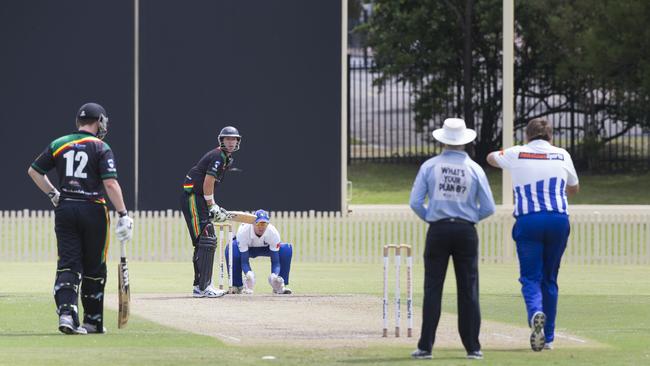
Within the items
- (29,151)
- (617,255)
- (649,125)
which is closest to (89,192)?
(617,255)

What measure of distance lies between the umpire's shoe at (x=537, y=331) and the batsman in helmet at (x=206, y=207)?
5579 mm

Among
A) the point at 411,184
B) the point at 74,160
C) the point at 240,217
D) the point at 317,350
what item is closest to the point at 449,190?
the point at 317,350

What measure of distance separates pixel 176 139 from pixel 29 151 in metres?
2.88

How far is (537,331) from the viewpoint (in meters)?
11.5

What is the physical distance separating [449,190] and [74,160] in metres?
3.43

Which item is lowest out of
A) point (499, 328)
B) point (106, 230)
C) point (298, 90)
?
point (499, 328)

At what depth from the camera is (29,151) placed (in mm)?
28969

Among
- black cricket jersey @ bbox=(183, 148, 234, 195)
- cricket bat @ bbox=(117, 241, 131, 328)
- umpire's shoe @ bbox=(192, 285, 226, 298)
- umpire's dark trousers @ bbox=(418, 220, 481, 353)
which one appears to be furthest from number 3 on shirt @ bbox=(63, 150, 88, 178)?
umpire's shoe @ bbox=(192, 285, 226, 298)

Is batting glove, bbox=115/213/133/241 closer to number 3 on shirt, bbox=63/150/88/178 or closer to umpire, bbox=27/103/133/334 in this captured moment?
umpire, bbox=27/103/133/334

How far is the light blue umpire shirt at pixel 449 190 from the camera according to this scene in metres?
11.0

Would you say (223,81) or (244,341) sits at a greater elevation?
(223,81)

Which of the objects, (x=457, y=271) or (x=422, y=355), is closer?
(x=422, y=355)

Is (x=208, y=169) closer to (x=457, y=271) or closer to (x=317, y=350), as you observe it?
(x=317, y=350)

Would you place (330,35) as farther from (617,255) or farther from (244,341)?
(244,341)
